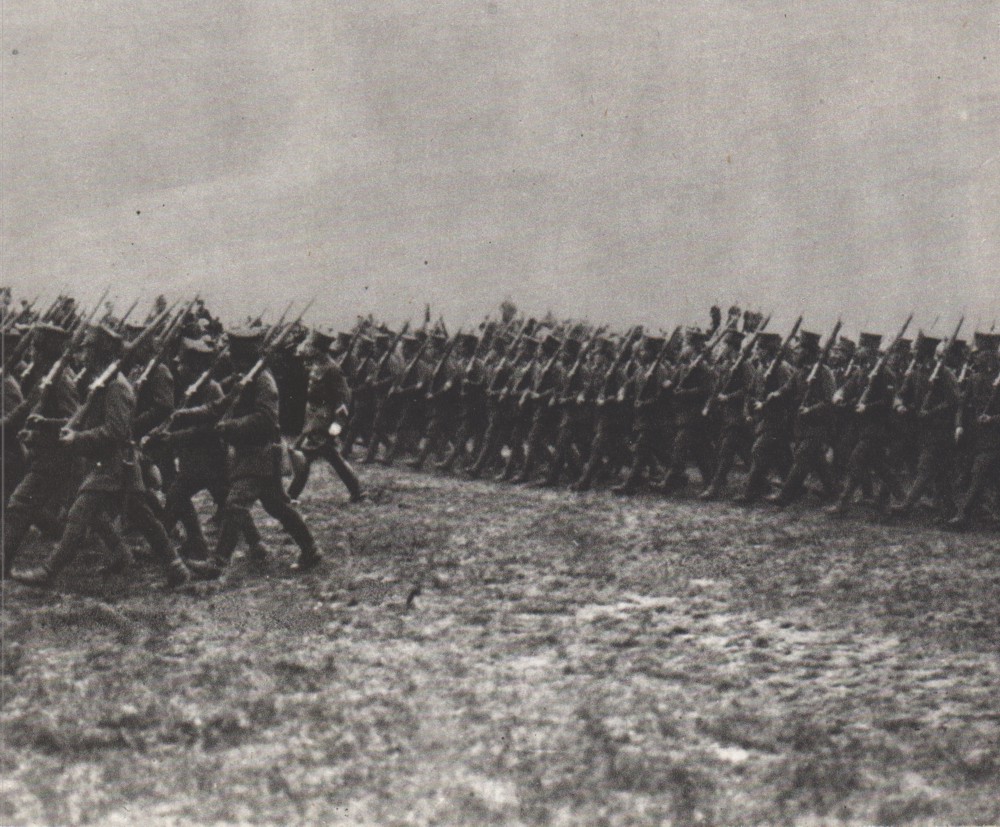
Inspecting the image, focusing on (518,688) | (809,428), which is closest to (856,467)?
(809,428)

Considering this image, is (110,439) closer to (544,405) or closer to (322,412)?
(322,412)

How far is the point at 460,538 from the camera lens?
11359 millimetres

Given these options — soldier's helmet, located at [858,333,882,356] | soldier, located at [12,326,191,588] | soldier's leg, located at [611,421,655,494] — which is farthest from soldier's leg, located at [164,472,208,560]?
soldier's helmet, located at [858,333,882,356]

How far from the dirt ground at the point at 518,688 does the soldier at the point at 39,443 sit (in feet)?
1.52

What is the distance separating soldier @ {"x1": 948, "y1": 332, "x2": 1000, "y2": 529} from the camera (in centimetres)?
1217

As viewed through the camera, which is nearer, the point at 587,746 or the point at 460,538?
the point at 587,746

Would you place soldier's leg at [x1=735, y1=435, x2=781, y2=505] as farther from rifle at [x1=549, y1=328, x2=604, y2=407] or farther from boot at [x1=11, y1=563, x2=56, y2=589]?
boot at [x1=11, y1=563, x2=56, y2=589]

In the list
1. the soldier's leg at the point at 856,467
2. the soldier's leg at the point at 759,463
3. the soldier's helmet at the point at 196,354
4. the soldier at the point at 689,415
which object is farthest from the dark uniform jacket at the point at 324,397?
the soldier's leg at the point at 856,467

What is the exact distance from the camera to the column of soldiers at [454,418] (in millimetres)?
8836

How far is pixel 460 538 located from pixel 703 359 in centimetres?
472

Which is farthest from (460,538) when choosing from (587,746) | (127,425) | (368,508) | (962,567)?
(587,746)

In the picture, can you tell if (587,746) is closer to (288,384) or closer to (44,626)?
(44,626)

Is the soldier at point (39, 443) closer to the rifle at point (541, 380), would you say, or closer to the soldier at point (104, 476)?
the soldier at point (104, 476)

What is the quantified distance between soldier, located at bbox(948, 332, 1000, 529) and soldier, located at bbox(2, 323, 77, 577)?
352 inches
